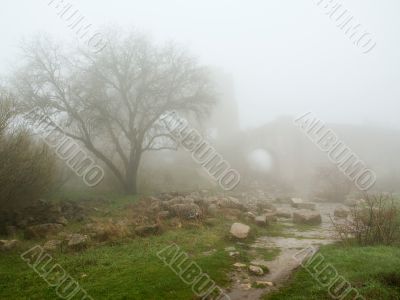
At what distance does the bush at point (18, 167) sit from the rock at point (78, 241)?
379 centimetres

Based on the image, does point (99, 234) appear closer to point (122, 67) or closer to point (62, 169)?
point (62, 169)

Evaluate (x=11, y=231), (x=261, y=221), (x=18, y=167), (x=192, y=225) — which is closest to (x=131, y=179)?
(x=192, y=225)

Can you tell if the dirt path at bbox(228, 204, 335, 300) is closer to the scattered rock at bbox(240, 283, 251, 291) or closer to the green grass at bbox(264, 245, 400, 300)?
the scattered rock at bbox(240, 283, 251, 291)

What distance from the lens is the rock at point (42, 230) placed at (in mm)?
14211

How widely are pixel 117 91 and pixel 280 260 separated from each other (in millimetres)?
20031

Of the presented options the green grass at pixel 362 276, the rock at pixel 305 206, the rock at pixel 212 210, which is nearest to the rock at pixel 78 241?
the rock at pixel 212 210

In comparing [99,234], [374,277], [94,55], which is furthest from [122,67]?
[374,277]

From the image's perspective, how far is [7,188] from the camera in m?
14.8

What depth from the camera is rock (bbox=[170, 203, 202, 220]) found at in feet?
56.9

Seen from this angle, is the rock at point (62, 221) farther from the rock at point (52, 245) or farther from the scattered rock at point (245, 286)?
the scattered rock at point (245, 286)

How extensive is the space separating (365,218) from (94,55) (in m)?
20.9

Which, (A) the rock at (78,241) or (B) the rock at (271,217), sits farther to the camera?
(B) the rock at (271,217)

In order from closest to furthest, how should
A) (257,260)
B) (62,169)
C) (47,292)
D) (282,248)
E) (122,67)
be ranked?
1. (47,292)
2. (257,260)
3. (282,248)
4. (62,169)
5. (122,67)

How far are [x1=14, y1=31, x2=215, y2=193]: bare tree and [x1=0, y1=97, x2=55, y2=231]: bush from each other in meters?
8.01
